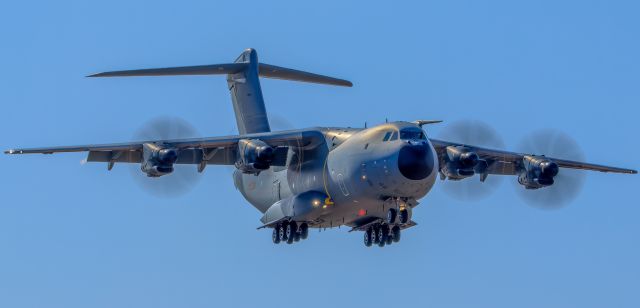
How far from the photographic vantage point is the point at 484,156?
43.8m

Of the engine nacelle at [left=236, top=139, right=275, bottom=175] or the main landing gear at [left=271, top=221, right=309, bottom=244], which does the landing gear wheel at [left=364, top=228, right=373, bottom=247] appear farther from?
the engine nacelle at [left=236, top=139, right=275, bottom=175]

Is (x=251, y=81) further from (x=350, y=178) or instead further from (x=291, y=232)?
(x=350, y=178)

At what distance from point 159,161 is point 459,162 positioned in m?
8.20

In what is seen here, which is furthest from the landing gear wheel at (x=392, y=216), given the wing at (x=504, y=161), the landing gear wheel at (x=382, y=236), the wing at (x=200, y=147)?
the wing at (x=504, y=161)

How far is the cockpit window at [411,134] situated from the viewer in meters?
38.5

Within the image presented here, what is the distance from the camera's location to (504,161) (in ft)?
145

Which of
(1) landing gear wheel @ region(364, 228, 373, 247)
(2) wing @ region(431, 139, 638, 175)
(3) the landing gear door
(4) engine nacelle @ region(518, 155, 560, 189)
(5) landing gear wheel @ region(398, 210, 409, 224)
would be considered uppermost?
(2) wing @ region(431, 139, 638, 175)

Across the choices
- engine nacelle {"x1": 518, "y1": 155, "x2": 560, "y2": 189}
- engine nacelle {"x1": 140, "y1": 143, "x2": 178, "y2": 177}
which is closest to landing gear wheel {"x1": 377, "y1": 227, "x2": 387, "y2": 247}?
engine nacelle {"x1": 518, "y1": 155, "x2": 560, "y2": 189}

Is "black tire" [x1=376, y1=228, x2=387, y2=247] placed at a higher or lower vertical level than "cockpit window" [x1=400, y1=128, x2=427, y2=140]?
lower

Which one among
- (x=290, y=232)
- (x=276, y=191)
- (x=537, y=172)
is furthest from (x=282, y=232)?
(x=537, y=172)

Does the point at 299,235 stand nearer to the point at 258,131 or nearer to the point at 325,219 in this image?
the point at 325,219

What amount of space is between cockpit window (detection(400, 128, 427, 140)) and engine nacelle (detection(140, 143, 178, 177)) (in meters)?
6.20

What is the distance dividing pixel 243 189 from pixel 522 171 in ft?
26.7

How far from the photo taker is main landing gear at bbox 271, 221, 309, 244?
42.0 metres
